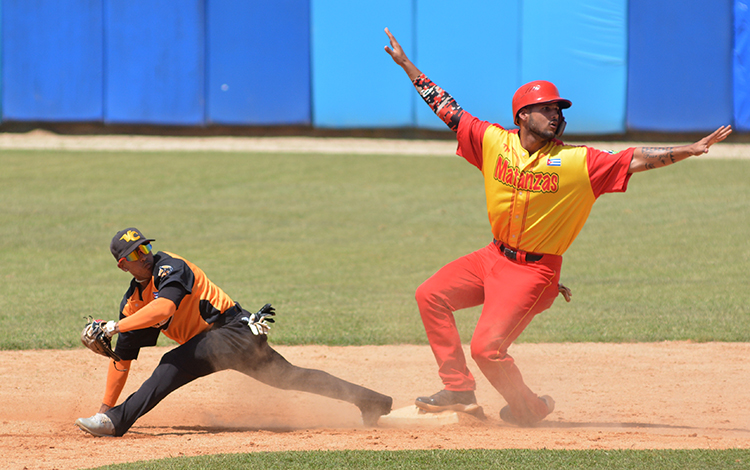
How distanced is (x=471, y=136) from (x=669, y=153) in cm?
138

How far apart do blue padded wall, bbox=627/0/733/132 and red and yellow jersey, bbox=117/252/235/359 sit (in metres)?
17.0

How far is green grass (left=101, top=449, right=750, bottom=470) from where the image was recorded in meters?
4.54

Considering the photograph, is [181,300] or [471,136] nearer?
[181,300]

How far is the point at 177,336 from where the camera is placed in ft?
18.1

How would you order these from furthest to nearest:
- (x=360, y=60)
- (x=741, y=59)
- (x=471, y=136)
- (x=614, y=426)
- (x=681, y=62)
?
(x=360, y=60), (x=681, y=62), (x=741, y=59), (x=614, y=426), (x=471, y=136)

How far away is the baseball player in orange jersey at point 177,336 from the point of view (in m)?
5.19

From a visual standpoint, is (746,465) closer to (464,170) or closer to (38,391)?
(38,391)

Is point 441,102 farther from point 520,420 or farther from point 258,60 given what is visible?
point 258,60

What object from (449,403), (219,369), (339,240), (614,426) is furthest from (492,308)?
(339,240)

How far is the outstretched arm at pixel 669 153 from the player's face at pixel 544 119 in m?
0.57

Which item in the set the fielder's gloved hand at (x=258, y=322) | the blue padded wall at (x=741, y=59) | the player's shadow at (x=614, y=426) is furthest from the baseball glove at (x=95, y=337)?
the blue padded wall at (x=741, y=59)

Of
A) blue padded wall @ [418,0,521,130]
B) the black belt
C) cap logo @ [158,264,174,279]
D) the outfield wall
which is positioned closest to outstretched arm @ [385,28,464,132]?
the black belt

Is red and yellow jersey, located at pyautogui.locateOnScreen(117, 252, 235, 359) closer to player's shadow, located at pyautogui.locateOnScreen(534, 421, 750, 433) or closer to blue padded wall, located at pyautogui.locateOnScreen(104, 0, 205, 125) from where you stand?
player's shadow, located at pyautogui.locateOnScreen(534, 421, 750, 433)

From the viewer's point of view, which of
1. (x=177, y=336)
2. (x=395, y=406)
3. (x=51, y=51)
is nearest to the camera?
(x=177, y=336)
